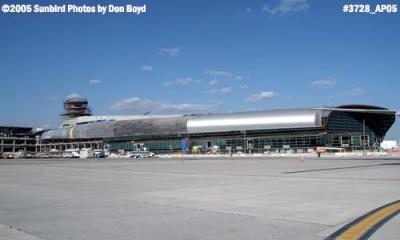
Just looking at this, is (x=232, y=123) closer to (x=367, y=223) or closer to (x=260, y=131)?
(x=260, y=131)

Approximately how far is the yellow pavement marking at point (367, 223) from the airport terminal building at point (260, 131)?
113 metres

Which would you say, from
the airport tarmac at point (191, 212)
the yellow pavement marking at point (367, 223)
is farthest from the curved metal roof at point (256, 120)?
the yellow pavement marking at point (367, 223)

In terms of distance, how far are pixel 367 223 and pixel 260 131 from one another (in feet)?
448

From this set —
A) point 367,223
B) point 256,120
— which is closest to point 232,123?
point 256,120

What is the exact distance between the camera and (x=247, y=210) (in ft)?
44.8

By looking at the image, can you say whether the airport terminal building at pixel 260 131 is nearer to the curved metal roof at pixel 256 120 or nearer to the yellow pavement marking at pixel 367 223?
the curved metal roof at pixel 256 120

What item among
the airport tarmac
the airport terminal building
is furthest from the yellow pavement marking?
the airport terminal building

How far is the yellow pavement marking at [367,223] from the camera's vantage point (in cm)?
980

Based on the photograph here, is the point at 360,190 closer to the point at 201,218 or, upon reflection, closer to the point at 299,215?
the point at 299,215

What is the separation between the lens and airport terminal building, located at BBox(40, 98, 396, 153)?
448 ft

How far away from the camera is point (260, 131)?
147000 millimetres

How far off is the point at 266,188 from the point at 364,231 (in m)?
10.3

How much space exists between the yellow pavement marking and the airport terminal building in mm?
113013

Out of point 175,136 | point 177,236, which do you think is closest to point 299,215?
point 177,236
